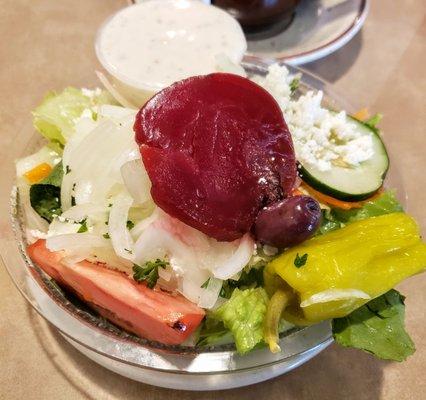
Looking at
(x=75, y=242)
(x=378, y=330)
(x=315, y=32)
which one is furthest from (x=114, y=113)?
(x=315, y=32)

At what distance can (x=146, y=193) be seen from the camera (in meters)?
1.36

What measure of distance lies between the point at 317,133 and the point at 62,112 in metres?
0.78

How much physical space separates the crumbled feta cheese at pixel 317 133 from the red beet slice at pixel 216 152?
Result: 0.42 ft

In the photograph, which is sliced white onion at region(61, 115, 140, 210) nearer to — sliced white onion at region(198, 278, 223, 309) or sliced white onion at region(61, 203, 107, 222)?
sliced white onion at region(61, 203, 107, 222)

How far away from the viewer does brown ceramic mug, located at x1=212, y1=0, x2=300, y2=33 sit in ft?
7.73

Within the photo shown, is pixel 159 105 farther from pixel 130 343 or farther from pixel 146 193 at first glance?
pixel 130 343

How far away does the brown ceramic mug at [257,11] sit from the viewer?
7.73 ft

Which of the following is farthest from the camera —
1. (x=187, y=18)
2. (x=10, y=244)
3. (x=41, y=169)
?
(x=187, y=18)

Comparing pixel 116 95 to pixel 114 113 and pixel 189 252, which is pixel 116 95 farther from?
pixel 189 252

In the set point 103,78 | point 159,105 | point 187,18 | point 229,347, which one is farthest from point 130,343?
point 187,18

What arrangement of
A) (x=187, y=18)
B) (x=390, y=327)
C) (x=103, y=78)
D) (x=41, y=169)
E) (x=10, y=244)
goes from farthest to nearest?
(x=187, y=18) < (x=103, y=78) < (x=41, y=169) < (x=10, y=244) < (x=390, y=327)

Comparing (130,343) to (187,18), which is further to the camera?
(187,18)

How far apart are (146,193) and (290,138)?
1.27 ft

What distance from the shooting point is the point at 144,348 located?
51.1 inches
